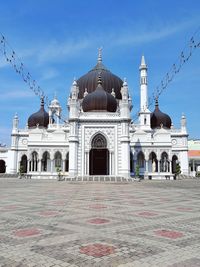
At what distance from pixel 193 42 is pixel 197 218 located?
12.1m

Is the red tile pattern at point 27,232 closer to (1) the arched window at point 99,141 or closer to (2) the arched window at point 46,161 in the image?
(1) the arched window at point 99,141

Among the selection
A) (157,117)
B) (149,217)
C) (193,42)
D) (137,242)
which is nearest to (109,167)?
(157,117)

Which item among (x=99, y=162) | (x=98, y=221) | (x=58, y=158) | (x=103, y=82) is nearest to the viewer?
(x=98, y=221)

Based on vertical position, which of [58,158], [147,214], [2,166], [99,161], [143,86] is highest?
[143,86]

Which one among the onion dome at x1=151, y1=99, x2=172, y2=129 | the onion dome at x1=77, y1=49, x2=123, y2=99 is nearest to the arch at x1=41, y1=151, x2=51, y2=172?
the onion dome at x1=77, y1=49, x2=123, y2=99

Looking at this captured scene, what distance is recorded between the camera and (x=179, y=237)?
5.61 meters

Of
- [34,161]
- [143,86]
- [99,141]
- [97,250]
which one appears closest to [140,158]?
[99,141]

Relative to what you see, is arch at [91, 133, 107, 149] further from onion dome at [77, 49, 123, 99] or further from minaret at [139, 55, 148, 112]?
minaret at [139, 55, 148, 112]

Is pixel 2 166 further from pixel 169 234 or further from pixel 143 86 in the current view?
pixel 169 234

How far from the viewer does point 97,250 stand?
4.68m

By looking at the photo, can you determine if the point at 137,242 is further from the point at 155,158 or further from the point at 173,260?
the point at 155,158

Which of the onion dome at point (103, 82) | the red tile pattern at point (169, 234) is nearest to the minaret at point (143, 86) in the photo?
the onion dome at point (103, 82)

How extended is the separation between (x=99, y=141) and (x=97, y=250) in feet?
116

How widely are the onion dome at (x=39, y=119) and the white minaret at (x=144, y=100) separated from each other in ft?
63.5
